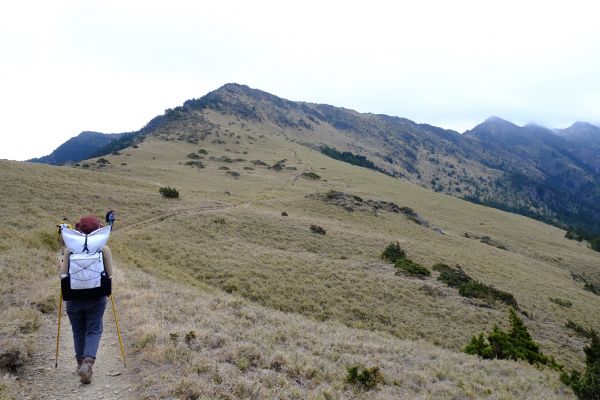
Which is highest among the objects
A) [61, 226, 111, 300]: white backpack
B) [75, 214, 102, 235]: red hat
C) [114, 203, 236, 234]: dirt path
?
[75, 214, 102, 235]: red hat

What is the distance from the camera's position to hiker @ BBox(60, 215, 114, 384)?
6.87 meters

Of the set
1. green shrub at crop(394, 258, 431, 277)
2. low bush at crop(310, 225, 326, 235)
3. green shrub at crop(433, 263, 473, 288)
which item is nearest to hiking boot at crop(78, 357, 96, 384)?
green shrub at crop(394, 258, 431, 277)

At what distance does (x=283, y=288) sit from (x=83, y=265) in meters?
15.5

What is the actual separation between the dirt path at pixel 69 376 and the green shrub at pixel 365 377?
4.75 m

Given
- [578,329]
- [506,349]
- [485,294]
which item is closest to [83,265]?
[506,349]

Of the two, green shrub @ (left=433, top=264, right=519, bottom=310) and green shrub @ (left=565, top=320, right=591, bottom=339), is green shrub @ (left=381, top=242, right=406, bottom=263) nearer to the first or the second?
green shrub @ (left=433, top=264, right=519, bottom=310)

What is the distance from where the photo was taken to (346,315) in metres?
20.0

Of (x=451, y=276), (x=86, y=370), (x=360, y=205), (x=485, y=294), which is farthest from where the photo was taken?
(x=360, y=205)

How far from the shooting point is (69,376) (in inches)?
295

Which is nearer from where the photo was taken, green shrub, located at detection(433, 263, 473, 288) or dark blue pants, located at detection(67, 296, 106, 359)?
dark blue pants, located at detection(67, 296, 106, 359)

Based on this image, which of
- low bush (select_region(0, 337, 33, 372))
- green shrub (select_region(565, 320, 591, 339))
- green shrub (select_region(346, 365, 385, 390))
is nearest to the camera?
low bush (select_region(0, 337, 33, 372))

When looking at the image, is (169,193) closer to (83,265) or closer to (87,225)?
(87,225)

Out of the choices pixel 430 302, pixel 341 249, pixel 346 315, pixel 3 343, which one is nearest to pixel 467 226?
pixel 341 249

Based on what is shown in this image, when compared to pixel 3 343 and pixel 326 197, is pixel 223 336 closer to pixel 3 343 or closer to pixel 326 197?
pixel 3 343
